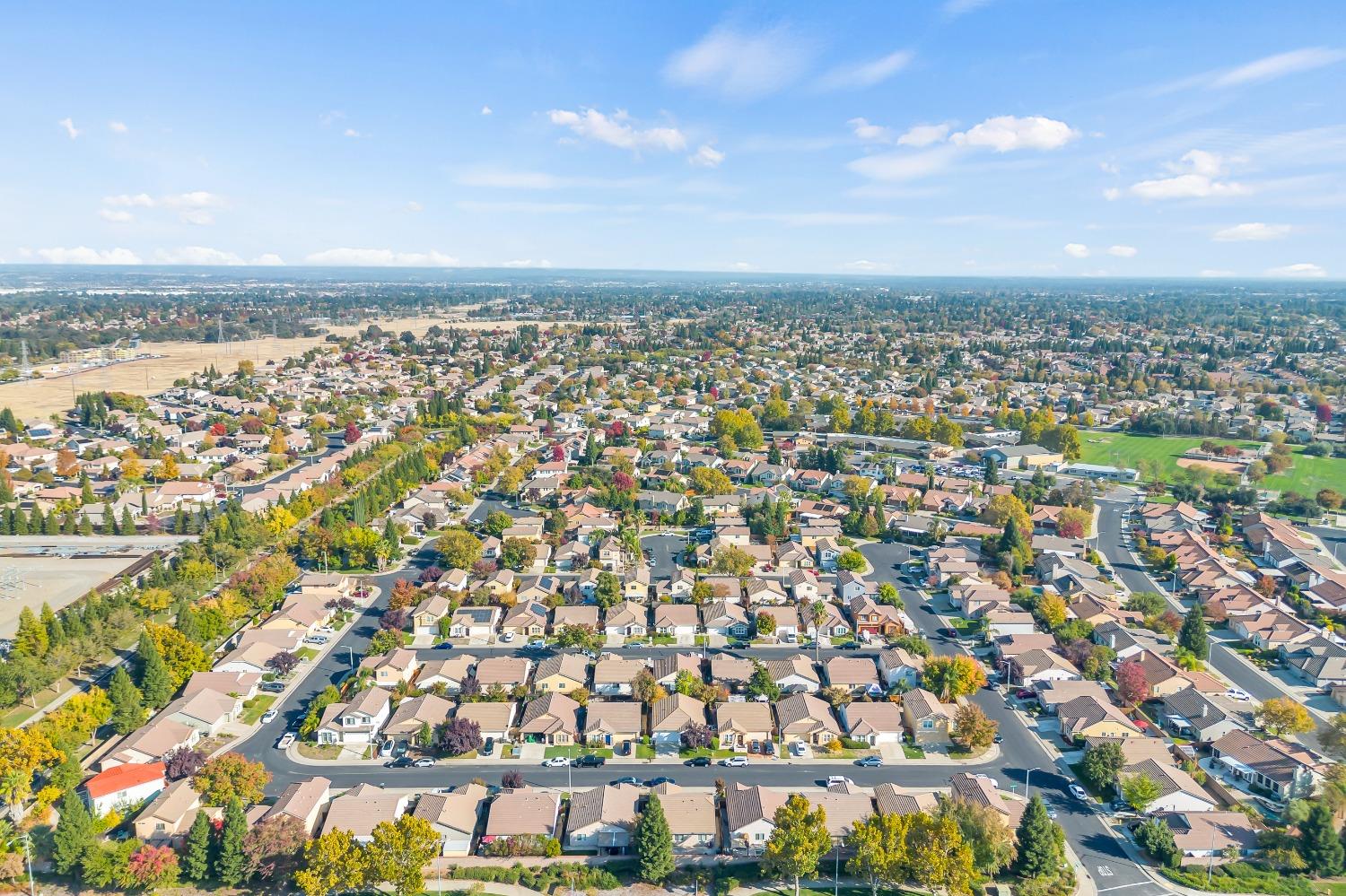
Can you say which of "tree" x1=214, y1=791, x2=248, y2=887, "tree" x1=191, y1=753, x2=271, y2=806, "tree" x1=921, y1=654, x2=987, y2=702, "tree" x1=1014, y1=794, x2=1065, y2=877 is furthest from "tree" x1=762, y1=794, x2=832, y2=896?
"tree" x1=191, y1=753, x2=271, y2=806

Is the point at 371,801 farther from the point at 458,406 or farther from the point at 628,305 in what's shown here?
the point at 628,305

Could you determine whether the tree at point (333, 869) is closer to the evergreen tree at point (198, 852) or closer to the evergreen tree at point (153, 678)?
the evergreen tree at point (198, 852)

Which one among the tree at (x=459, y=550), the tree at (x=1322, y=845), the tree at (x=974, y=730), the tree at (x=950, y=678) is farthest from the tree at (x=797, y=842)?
the tree at (x=459, y=550)

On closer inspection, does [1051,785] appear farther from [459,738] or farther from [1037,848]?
[459,738]

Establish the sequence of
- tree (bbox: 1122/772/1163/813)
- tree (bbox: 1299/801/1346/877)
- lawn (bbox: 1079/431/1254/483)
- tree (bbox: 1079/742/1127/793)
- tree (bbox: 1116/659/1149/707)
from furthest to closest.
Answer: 1. lawn (bbox: 1079/431/1254/483)
2. tree (bbox: 1116/659/1149/707)
3. tree (bbox: 1079/742/1127/793)
4. tree (bbox: 1122/772/1163/813)
5. tree (bbox: 1299/801/1346/877)

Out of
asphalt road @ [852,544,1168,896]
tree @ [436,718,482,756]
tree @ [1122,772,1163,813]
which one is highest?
tree @ [1122,772,1163,813]

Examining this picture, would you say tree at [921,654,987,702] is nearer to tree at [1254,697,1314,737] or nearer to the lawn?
tree at [1254,697,1314,737]

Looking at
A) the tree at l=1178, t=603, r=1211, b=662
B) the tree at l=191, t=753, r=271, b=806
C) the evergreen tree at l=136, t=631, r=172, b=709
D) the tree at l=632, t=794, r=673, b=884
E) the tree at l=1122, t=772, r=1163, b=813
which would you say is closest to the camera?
the tree at l=632, t=794, r=673, b=884
